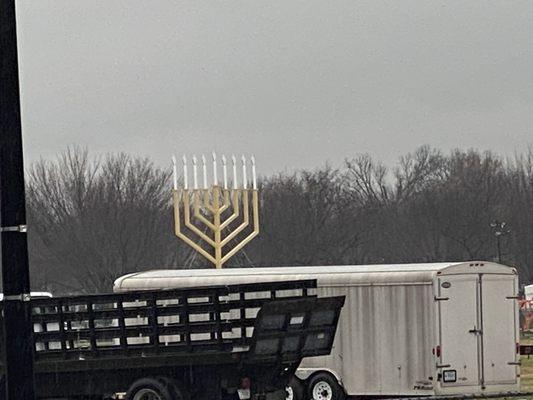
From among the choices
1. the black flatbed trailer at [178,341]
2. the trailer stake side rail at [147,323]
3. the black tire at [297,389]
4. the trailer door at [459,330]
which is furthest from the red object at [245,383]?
the trailer door at [459,330]

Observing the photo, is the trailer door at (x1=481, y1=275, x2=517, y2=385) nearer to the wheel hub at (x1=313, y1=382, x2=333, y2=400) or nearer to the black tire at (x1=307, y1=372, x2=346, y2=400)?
the black tire at (x1=307, y1=372, x2=346, y2=400)

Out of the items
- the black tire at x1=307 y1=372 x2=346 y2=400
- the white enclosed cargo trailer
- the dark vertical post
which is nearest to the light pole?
the white enclosed cargo trailer

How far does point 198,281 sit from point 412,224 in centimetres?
5712

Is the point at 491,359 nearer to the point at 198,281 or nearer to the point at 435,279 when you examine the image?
the point at 435,279

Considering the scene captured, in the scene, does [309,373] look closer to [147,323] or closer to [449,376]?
[449,376]

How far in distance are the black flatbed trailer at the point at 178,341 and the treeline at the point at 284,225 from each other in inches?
1886

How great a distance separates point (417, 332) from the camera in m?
21.8

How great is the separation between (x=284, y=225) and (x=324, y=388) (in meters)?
54.0

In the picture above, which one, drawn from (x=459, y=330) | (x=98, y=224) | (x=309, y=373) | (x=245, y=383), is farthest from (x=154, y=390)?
(x=98, y=224)

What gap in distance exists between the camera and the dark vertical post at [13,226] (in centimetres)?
754

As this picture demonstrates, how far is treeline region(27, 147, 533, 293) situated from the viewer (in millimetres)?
69625

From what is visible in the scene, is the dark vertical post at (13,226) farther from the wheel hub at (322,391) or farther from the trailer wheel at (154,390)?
the wheel hub at (322,391)

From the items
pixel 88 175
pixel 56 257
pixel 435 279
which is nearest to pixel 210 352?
pixel 435 279

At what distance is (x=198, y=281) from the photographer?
23.1 meters
